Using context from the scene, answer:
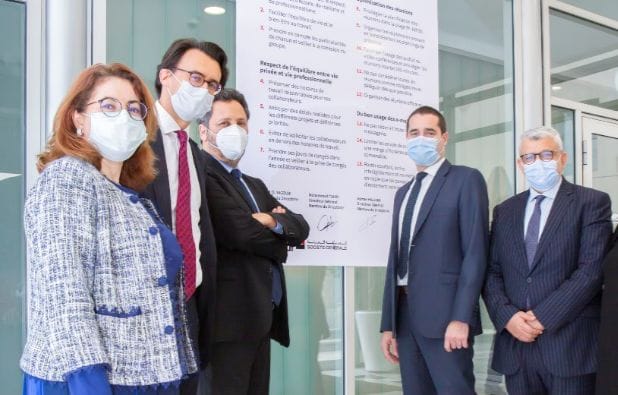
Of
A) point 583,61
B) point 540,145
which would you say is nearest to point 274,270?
point 540,145

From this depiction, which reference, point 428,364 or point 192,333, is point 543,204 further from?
point 192,333

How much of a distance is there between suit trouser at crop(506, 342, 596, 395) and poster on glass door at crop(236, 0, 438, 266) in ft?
3.51

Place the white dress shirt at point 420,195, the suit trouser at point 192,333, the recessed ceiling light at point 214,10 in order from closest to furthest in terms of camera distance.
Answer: the suit trouser at point 192,333 → the white dress shirt at point 420,195 → the recessed ceiling light at point 214,10

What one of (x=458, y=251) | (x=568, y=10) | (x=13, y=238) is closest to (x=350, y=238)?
(x=458, y=251)

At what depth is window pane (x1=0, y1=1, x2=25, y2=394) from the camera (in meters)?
2.61

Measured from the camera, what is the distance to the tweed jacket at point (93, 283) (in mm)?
1455

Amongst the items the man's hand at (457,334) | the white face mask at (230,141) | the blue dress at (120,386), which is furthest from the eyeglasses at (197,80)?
the man's hand at (457,334)

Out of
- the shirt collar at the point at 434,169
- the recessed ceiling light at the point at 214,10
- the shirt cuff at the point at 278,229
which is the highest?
the recessed ceiling light at the point at 214,10

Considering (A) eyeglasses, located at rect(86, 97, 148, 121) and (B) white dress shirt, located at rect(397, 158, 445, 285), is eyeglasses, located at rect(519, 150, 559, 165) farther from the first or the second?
(A) eyeglasses, located at rect(86, 97, 148, 121)

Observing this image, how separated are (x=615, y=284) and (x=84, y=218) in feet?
6.39

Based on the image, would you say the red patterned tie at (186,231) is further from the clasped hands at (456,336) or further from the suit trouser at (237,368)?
the clasped hands at (456,336)

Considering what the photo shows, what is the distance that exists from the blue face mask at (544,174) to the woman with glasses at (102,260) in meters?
1.64

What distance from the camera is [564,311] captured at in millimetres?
2537

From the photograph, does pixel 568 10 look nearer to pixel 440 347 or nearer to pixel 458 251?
pixel 458 251
